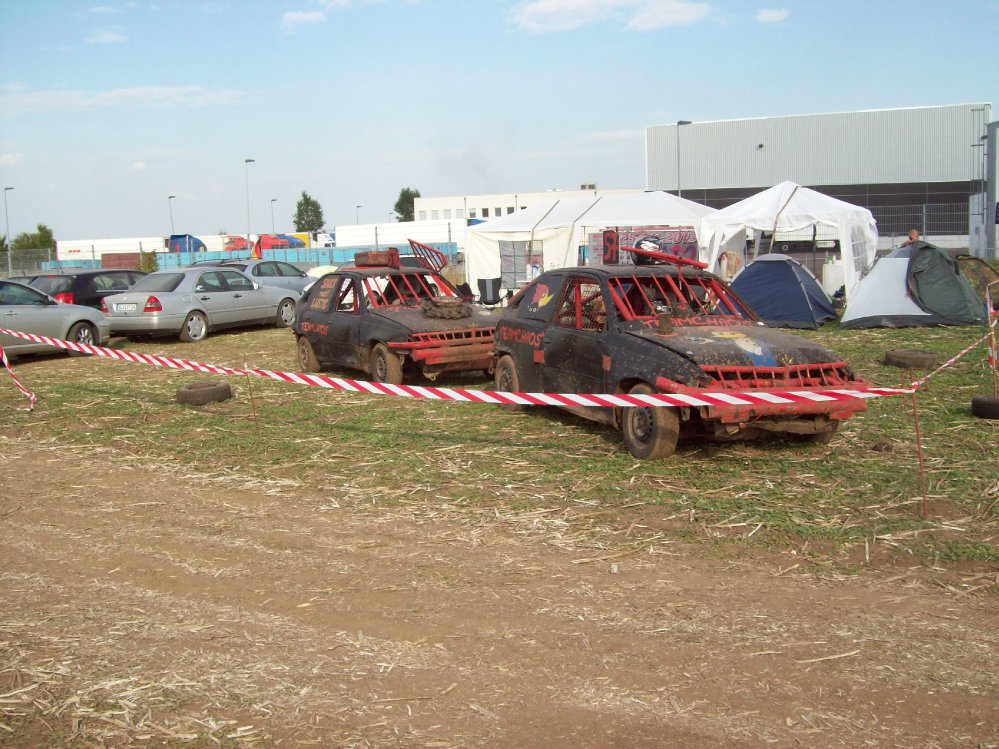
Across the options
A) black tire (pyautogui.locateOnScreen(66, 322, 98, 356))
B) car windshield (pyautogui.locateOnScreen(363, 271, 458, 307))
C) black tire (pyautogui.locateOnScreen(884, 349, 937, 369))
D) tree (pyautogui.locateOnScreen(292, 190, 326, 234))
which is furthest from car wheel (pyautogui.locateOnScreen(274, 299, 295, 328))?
tree (pyautogui.locateOnScreen(292, 190, 326, 234))

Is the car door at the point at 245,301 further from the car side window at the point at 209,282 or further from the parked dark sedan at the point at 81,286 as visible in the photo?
the parked dark sedan at the point at 81,286

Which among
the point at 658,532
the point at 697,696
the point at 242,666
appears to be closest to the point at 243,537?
the point at 242,666

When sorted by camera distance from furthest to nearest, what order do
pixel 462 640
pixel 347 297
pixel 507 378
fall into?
pixel 347 297, pixel 507 378, pixel 462 640

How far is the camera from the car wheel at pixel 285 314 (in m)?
18.3

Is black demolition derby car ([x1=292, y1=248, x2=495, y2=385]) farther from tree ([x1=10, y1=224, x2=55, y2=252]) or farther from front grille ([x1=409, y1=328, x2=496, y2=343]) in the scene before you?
tree ([x1=10, y1=224, x2=55, y2=252])

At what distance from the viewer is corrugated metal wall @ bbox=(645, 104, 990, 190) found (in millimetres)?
45156

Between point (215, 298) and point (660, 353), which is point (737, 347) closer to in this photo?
point (660, 353)

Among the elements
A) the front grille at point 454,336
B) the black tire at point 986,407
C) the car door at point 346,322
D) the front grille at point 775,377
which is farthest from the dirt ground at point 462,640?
the car door at point 346,322

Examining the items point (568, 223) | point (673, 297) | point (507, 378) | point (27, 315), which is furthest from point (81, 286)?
point (673, 297)

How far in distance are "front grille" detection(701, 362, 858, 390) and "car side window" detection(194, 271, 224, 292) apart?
42.2 feet

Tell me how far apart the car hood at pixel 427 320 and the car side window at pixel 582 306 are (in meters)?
2.31

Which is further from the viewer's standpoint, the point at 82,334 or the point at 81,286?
the point at 81,286

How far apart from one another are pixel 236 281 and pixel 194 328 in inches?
60.4

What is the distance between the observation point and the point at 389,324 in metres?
10.4
